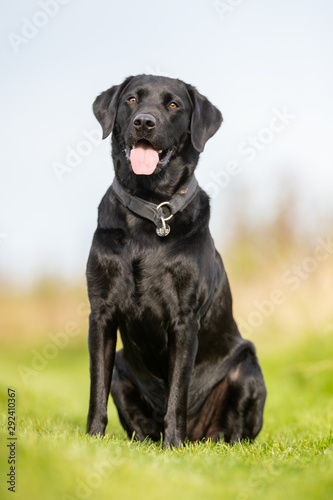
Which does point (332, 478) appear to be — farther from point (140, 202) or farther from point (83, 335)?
point (83, 335)

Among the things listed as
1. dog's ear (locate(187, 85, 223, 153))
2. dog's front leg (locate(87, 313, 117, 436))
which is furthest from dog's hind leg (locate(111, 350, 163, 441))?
dog's ear (locate(187, 85, 223, 153))

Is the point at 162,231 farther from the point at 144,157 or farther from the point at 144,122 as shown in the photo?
the point at 144,122

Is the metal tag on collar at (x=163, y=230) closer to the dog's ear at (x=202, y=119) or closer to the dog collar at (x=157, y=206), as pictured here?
the dog collar at (x=157, y=206)

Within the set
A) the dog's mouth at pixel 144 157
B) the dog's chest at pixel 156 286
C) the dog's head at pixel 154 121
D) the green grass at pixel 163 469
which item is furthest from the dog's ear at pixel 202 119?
the green grass at pixel 163 469

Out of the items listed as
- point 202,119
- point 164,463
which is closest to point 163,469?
point 164,463

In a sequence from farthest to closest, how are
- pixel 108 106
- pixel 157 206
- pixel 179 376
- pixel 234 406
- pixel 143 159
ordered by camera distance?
pixel 234 406 < pixel 108 106 < pixel 157 206 < pixel 143 159 < pixel 179 376

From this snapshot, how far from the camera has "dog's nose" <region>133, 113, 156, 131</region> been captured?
3740 mm

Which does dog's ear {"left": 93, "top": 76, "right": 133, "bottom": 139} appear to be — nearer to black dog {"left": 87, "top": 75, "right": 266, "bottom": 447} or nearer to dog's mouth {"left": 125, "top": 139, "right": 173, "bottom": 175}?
black dog {"left": 87, "top": 75, "right": 266, "bottom": 447}

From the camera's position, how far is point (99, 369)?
3799 millimetres

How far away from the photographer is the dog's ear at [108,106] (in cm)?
406

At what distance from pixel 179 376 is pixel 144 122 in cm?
147

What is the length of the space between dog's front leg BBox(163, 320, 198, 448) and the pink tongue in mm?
916

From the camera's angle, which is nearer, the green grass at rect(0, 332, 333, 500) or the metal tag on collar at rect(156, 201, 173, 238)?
the green grass at rect(0, 332, 333, 500)

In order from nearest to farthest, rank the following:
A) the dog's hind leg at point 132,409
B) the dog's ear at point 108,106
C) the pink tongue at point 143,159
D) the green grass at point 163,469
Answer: the green grass at point 163,469, the pink tongue at point 143,159, the dog's ear at point 108,106, the dog's hind leg at point 132,409
